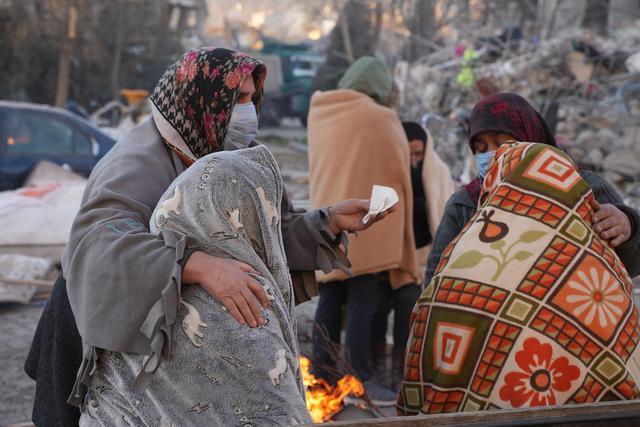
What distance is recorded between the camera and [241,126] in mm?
2480

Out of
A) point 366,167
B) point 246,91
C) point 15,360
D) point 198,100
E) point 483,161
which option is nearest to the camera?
point 198,100

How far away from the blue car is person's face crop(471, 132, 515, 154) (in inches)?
271

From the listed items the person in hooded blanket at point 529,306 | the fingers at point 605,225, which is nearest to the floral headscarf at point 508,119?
the person in hooded blanket at point 529,306

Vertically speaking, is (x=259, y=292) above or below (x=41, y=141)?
above

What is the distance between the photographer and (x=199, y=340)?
2035mm

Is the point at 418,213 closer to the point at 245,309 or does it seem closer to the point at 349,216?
the point at 349,216

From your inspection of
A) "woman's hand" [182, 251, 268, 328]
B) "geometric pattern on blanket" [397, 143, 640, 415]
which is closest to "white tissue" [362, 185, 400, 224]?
"geometric pattern on blanket" [397, 143, 640, 415]

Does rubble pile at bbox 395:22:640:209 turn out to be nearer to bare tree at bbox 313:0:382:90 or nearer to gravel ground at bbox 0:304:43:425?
bare tree at bbox 313:0:382:90

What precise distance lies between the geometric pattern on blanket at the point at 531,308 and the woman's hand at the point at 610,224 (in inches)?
1.5

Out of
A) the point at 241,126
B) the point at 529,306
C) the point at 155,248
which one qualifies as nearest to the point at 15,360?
the point at 241,126

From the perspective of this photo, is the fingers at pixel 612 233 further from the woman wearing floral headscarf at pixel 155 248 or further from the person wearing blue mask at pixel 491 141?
the woman wearing floral headscarf at pixel 155 248

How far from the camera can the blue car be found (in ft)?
29.6

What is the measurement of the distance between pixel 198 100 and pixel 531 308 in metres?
1.04

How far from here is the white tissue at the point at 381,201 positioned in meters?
2.40
